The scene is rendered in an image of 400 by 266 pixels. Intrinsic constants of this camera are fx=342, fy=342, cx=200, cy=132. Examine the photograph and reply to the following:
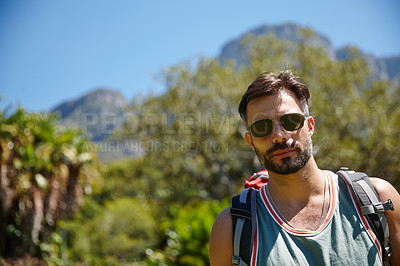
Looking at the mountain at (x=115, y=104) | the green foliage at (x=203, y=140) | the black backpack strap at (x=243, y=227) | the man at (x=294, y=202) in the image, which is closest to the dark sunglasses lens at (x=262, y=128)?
the man at (x=294, y=202)

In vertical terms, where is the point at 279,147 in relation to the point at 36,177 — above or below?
above

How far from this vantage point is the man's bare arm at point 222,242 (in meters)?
1.54

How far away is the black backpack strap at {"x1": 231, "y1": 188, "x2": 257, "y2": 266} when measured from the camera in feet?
4.93

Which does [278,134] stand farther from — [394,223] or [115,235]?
[115,235]

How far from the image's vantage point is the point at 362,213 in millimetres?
1540

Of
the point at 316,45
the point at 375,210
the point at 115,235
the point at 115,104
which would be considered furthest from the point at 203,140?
the point at 115,104

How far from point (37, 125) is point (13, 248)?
12.5 ft

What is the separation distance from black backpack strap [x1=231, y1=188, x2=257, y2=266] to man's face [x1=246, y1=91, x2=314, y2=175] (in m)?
0.20

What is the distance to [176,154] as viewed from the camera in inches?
706

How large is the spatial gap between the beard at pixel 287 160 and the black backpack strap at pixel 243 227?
173 mm

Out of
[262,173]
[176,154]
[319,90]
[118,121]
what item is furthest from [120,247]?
[262,173]

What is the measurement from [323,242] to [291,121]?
1.91ft

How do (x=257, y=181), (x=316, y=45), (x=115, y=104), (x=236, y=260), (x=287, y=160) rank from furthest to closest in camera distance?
(x=115, y=104), (x=316, y=45), (x=257, y=181), (x=287, y=160), (x=236, y=260)

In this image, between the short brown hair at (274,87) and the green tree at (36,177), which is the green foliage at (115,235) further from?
the short brown hair at (274,87)
